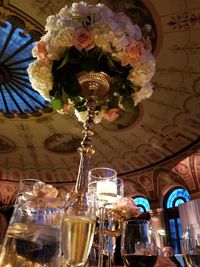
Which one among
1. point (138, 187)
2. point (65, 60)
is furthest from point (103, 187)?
point (138, 187)

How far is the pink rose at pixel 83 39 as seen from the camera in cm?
198

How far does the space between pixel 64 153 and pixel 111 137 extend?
9.25ft

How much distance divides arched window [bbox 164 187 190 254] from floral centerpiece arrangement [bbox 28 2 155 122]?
1127cm

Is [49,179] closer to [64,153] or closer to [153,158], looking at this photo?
[64,153]

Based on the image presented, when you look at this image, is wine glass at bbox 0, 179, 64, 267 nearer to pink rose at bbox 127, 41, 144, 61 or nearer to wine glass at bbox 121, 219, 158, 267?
wine glass at bbox 121, 219, 158, 267

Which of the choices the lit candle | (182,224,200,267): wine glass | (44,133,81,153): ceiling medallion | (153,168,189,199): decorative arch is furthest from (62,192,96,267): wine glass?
(153,168,189,199): decorative arch

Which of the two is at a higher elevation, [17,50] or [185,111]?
[17,50]

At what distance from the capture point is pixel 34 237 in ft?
3.60

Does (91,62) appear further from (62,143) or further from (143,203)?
(143,203)

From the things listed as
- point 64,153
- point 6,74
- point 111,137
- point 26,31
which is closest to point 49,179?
point 64,153

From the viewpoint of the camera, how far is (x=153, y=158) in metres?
12.2

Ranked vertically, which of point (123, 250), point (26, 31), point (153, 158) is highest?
point (26, 31)

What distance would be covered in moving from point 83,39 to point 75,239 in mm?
1352

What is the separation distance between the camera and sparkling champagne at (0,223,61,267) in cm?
108
